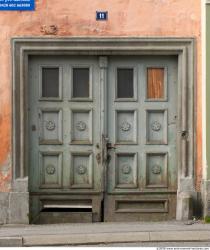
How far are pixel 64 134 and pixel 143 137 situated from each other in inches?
48.3

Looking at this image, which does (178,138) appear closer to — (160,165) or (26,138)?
(160,165)

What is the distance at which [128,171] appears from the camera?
43.0 feet

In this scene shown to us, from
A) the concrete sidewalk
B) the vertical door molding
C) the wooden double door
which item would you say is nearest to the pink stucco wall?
the wooden double door

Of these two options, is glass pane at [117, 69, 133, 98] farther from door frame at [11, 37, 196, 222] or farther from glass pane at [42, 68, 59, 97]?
glass pane at [42, 68, 59, 97]

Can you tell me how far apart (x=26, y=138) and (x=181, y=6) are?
311 centimetres

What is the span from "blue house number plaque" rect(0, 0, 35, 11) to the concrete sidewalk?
131 inches

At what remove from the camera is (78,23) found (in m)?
12.8

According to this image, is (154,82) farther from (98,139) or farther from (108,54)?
(98,139)

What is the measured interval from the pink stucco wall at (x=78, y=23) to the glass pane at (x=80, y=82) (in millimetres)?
620

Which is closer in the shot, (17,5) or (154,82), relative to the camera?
(17,5)

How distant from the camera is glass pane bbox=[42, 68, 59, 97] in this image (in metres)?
13.1

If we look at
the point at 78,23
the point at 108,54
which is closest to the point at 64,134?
the point at 108,54

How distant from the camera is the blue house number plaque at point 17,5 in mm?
12766

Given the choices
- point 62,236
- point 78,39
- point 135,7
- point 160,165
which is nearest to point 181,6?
point 135,7
